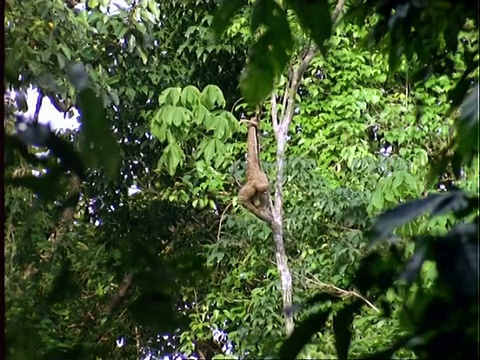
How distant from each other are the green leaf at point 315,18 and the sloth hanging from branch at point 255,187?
1434 millimetres

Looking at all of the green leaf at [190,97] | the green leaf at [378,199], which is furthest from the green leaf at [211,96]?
the green leaf at [378,199]

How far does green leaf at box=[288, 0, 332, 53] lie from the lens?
237mm

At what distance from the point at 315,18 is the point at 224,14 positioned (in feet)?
0.12

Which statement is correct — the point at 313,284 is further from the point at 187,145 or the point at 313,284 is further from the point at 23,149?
the point at 23,149

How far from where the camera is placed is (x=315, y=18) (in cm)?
24

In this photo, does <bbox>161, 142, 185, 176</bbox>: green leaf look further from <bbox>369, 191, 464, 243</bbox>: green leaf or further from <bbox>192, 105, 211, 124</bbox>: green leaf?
<bbox>369, 191, 464, 243</bbox>: green leaf

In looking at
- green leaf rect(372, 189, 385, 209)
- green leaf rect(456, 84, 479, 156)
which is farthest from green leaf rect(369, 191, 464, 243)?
green leaf rect(372, 189, 385, 209)

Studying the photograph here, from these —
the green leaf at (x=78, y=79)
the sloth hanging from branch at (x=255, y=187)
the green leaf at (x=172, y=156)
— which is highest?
the green leaf at (x=172, y=156)

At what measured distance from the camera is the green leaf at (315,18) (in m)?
0.24

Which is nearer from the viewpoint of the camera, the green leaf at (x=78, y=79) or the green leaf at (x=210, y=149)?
the green leaf at (x=78, y=79)

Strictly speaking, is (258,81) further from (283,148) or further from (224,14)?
(283,148)

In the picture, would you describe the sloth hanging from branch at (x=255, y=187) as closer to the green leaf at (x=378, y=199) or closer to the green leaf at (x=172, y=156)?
the green leaf at (x=172, y=156)

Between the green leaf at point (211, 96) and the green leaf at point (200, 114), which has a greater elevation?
the green leaf at point (211, 96)

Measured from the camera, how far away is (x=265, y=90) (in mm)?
264
